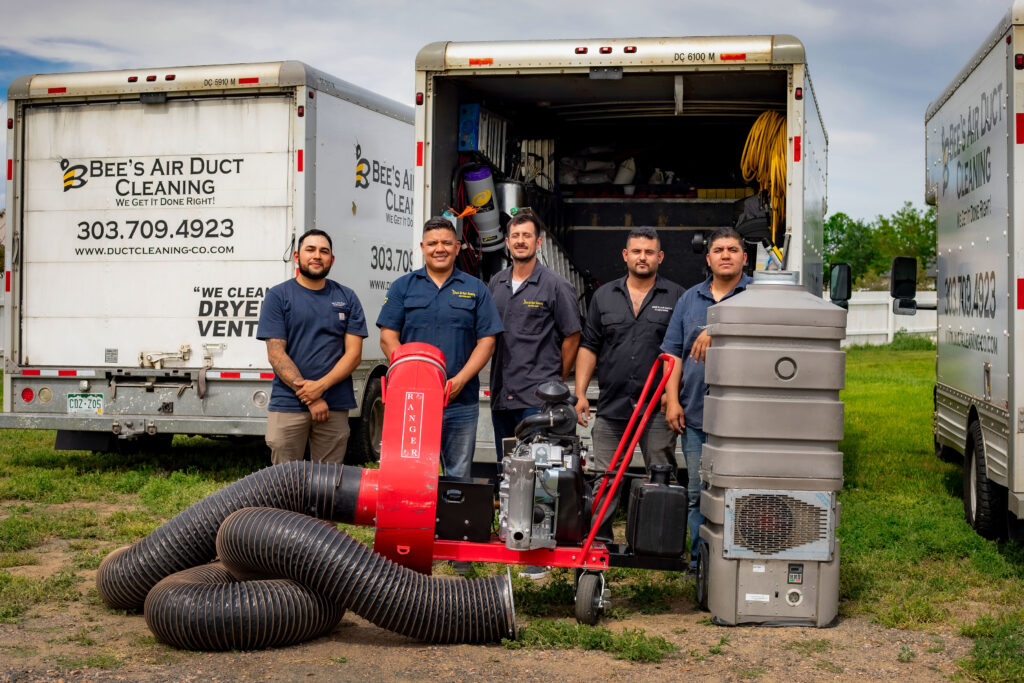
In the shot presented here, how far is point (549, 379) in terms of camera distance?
263 inches

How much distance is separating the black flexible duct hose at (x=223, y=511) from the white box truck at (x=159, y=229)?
3738mm

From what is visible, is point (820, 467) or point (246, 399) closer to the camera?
point (820, 467)

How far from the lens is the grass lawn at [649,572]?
5.57 meters

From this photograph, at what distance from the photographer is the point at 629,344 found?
6.61 metres

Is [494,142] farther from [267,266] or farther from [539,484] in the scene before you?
[539,484]

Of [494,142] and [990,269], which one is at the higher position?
[494,142]

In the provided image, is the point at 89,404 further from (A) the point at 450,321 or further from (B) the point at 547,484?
(B) the point at 547,484

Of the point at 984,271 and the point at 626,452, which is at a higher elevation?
the point at 984,271

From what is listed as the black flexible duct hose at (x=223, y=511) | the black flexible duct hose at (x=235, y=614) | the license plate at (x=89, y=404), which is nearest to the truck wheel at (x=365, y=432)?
the license plate at (x=89, y=404)

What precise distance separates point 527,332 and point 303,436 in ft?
4.92

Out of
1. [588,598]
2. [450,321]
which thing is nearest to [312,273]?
[450,321]

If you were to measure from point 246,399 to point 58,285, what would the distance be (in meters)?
2.02

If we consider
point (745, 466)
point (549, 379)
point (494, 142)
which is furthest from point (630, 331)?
point (494, 142)

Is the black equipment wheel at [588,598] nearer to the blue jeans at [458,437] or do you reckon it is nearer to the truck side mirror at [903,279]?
the blue jeans at [458,437]
